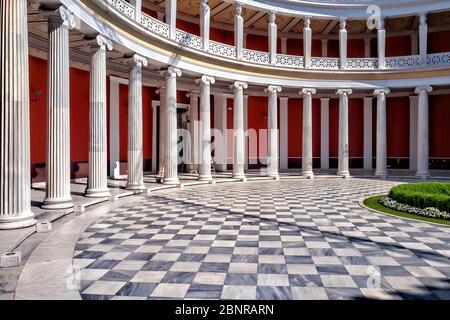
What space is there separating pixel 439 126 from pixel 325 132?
759cm

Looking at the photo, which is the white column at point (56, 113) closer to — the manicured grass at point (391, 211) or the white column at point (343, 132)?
the manicured grass at point (391, 211)

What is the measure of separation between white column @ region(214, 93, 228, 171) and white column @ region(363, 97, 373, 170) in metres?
10.5

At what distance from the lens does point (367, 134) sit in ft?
86.4

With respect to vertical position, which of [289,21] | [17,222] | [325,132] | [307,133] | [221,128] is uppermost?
[289,21]

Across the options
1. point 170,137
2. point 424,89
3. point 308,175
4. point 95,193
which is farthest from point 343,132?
point 95,193

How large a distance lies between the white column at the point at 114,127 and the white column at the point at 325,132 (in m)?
15.1

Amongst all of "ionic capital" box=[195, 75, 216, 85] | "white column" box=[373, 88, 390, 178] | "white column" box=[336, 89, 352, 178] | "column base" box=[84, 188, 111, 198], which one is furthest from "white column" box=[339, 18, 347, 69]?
"column base" box=[84, 188, 111, 198]

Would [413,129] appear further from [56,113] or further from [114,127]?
[56,113]

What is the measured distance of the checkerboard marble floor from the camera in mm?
4727

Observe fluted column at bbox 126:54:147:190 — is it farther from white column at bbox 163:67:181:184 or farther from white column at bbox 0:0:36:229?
white column at bbox 0:0:36:229

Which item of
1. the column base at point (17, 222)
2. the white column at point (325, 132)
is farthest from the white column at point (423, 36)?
the column base at point (17, 222)

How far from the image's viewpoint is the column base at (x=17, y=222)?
278 inches

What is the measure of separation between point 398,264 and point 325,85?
18265 mm
